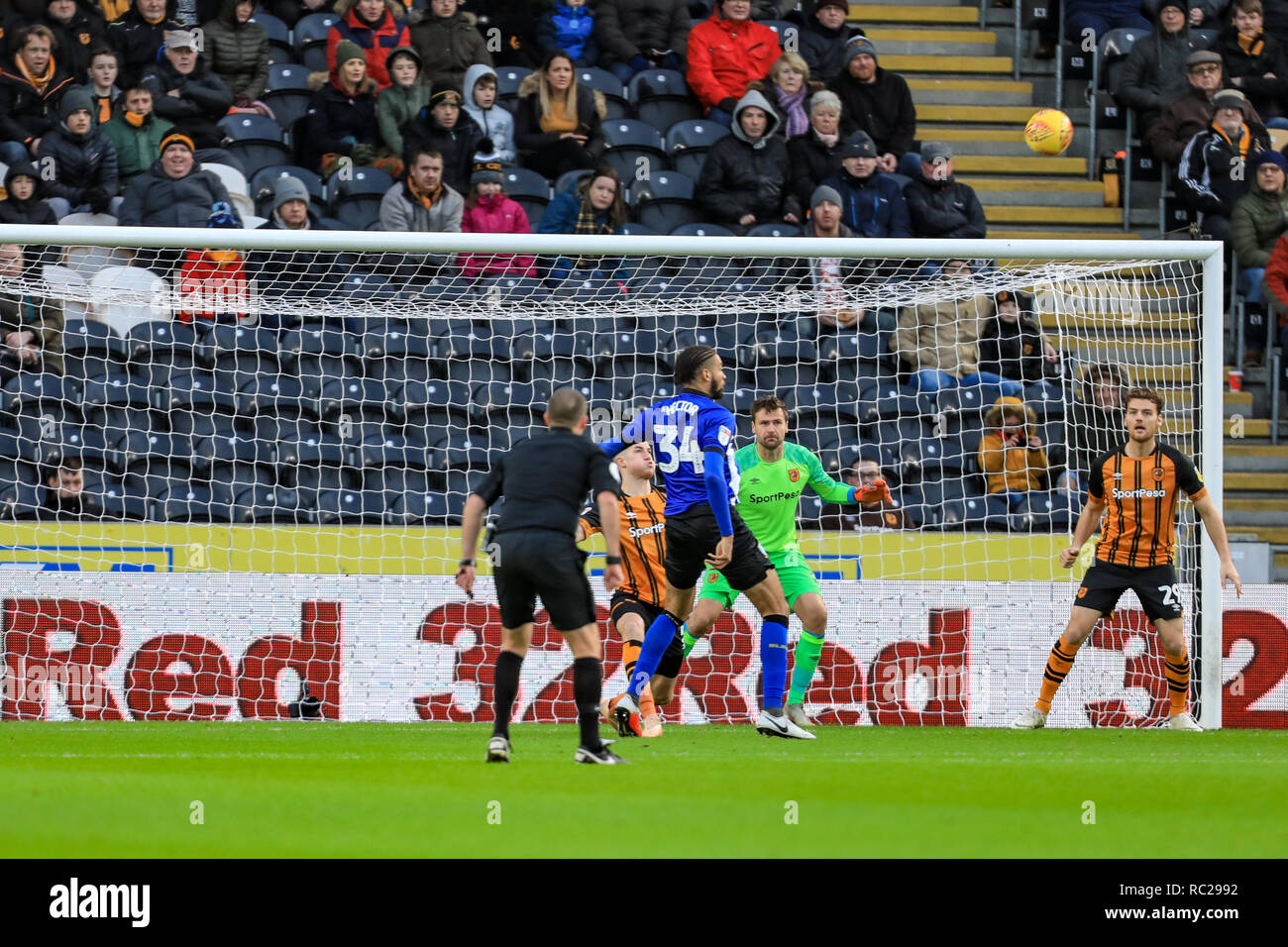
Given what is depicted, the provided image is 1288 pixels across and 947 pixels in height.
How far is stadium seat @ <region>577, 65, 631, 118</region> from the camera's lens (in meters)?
16.4

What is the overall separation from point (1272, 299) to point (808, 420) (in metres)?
4.90

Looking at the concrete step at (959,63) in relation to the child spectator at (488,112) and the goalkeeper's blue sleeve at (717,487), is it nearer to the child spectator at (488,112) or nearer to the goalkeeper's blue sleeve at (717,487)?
the child spectator at (488,112)

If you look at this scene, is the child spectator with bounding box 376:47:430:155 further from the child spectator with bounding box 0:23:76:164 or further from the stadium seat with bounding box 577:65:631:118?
the child spectator with bounding box 0:23:76:164

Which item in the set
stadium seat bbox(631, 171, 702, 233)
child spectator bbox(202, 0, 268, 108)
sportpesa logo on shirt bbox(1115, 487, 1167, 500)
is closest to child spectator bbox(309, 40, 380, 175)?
child spectator bbox(202, 0, 268, 108)

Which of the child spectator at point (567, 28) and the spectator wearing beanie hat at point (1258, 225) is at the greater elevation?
the child spectator at point (567, 28)

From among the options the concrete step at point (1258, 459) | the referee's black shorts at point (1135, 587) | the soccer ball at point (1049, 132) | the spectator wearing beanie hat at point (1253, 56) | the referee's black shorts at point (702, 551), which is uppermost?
Result: the spectator wearing beanie hat at point (1253, 56)

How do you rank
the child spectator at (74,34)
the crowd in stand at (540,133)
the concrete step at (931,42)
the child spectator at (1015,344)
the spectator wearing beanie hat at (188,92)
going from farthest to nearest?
the concrete step at (931,42) < the child spectator at (74,34) < the spectator wearing beanie hat at (188,92) < the crowd in stand at (540,133) < the child spectator at (1015,344)

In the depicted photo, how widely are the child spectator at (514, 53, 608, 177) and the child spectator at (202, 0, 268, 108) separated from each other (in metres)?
2.38

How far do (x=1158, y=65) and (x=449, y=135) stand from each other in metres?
7.22

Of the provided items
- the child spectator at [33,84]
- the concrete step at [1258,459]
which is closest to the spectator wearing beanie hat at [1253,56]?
the concrete step at [1258,459]

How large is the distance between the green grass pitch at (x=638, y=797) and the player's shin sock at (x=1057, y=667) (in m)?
1.06

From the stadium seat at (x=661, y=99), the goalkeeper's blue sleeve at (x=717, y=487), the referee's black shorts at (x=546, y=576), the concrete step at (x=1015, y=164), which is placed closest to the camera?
the referee's black shorts at (x=546, y=576)

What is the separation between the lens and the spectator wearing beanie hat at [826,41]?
55.7 feet

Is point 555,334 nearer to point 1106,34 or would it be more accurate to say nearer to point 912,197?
point 912,197
